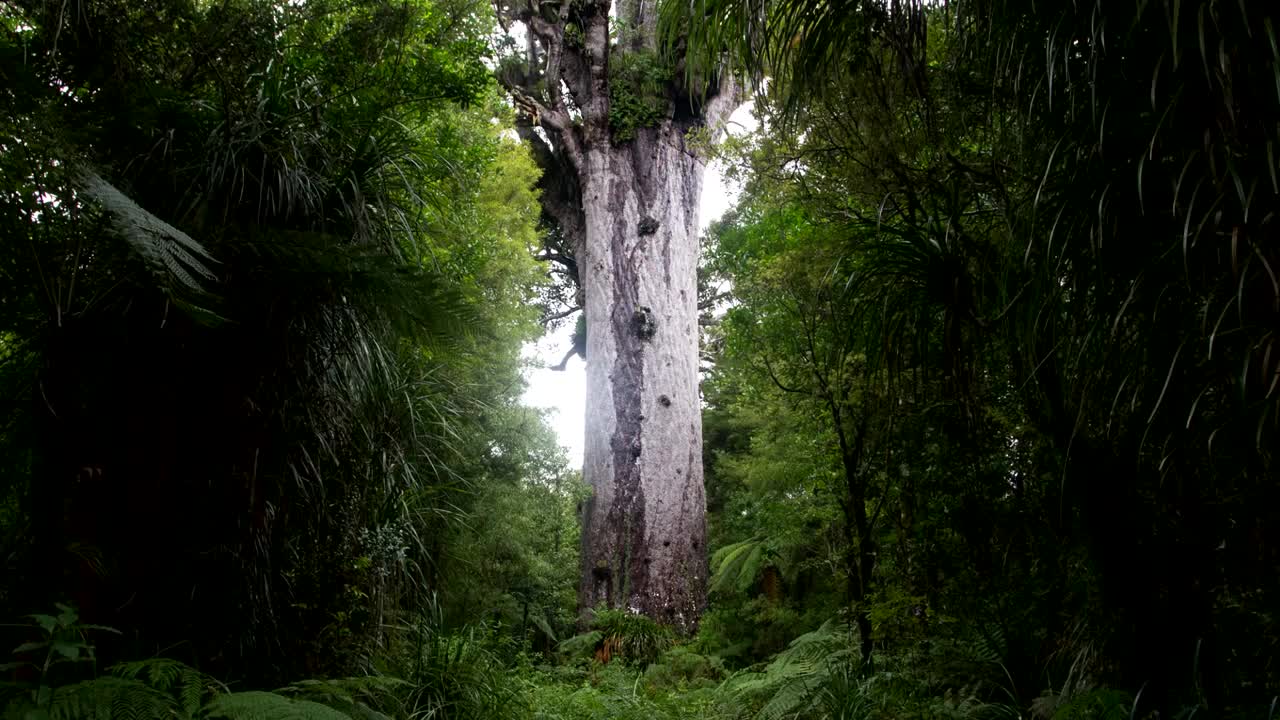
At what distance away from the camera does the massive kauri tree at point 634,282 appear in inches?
323

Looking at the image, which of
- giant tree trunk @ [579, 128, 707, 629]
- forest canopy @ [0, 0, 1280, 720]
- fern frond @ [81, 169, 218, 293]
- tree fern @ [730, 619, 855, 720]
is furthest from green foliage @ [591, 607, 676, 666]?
fern frond @ [81, 169, 218, 293]

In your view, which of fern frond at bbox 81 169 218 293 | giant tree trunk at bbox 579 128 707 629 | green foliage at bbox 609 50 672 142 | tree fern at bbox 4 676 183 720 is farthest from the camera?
green foliage at bbox 609 50 672 142

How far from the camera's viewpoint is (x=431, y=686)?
151 inches

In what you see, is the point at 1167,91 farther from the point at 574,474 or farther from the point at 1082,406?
the point at 574,474

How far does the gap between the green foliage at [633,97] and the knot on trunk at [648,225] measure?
0.89 metres

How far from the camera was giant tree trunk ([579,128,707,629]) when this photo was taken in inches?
320

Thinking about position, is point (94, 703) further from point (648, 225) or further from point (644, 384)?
point (648, 225)

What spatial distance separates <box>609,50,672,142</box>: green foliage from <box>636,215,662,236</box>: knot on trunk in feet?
2.93

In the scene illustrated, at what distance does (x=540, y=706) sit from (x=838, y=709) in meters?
1.71

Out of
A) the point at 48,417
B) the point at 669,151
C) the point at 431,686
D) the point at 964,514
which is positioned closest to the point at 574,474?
the point at 669,151

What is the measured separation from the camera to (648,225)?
898 centimetres

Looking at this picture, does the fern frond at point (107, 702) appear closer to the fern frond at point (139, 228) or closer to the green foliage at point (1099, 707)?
the fern frond at point (139, 228)

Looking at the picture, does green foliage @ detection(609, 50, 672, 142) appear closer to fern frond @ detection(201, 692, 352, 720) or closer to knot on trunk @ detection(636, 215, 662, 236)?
knot on trunk @ detection(636, 215, 662, 236)

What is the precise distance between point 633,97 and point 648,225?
1.39 m
